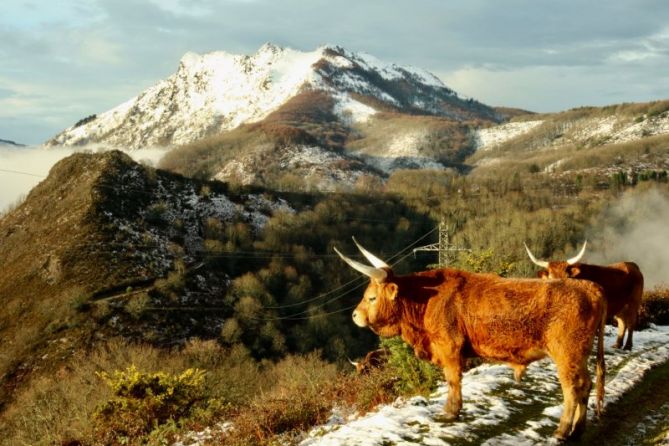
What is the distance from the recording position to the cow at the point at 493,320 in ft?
32.0

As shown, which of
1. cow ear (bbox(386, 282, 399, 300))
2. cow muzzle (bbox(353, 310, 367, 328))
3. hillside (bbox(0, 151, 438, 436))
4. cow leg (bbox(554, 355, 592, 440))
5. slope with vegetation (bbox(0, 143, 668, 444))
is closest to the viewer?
cow leg (bbox(554, 355, 592, 440))

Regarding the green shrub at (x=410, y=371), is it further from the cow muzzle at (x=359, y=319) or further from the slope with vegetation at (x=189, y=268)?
the slope with vegetation at (x=189, y=268)

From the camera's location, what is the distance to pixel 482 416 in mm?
11367

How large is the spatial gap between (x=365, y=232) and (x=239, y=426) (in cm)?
16471

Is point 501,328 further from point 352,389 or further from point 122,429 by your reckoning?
point 122,429

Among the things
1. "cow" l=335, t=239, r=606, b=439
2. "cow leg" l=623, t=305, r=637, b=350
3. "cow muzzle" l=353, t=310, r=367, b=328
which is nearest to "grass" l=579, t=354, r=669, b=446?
"cow" l=335, t=239, r=606, b=439

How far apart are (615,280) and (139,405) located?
1333cm

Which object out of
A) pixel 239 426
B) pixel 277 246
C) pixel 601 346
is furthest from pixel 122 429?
pixel 277 246

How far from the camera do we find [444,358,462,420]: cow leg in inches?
424

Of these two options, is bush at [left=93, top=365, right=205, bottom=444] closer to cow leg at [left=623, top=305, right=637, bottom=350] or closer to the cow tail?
the cow tail

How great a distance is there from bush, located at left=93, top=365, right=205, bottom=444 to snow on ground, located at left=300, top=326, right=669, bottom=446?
175 inches

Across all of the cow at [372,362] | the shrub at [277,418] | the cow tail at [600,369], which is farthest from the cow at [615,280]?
the shrub at [277,418]

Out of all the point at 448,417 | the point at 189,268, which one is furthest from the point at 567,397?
the point at 189,268

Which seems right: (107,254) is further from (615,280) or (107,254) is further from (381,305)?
(381,305)
